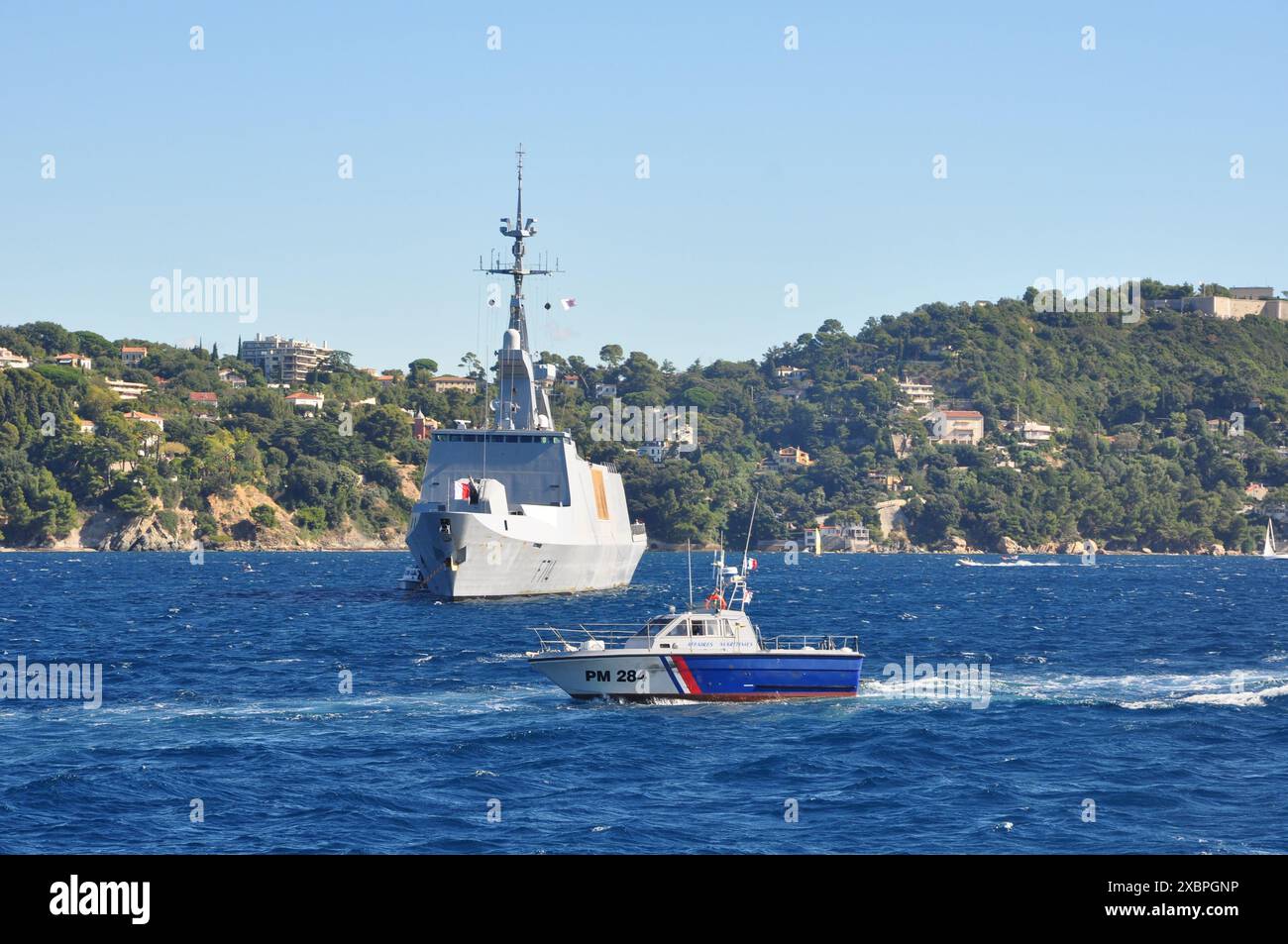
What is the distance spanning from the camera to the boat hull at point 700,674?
3906cm

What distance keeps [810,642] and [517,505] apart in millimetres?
35297

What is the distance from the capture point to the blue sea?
2655 centimetres

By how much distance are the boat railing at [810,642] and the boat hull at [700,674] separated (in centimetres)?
60

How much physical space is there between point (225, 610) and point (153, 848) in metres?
58.2

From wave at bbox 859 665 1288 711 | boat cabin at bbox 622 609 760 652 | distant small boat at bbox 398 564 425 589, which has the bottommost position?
wave at bbox 859 665 1288 711

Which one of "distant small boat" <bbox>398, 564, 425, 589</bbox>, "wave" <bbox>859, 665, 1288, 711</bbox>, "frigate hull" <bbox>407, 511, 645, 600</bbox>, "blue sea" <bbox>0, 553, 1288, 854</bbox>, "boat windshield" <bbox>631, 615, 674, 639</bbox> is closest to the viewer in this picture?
"blue sea" <bbox>0, 553, 1288, 854</bbox>

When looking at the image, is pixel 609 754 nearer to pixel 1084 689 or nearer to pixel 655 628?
pixel 655 628

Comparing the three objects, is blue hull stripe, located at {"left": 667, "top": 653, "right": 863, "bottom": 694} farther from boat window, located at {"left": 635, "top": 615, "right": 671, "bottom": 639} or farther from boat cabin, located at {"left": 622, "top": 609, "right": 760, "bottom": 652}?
boat window, located at {"left": 635, "top": 615, "right": 671, "bottom": 639}

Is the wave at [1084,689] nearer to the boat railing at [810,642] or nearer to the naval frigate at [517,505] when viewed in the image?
the boat railing at [810,642]

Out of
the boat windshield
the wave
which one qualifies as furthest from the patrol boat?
the wave

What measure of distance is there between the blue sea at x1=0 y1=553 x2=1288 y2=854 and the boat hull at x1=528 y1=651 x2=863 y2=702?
51cm

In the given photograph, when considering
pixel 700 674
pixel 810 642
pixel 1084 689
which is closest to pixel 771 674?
pixel 700 674

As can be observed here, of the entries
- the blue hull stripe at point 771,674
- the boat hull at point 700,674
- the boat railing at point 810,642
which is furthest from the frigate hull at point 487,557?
the blue hull stripe at point 771,674
